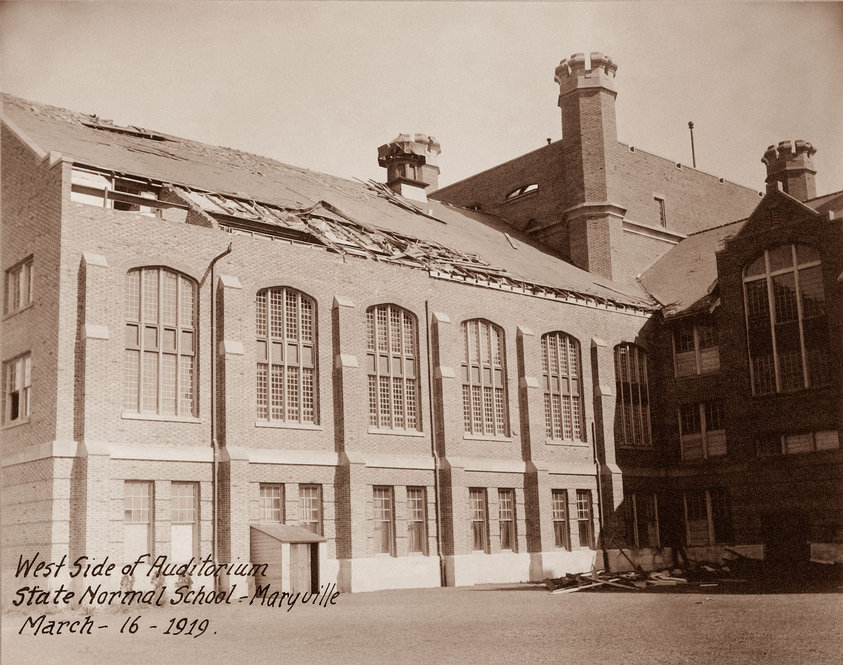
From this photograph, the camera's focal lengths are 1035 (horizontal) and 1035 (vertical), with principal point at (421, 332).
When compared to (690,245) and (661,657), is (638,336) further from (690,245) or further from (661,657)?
(661,657)

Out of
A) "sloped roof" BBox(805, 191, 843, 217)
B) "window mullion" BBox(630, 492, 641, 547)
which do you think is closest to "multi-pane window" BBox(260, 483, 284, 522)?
"window mullion" BBox(630, 492, 641, 547)

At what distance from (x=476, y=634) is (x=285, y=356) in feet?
39.8

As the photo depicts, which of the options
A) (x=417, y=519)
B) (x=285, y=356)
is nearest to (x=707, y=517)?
(x=417, y=519)

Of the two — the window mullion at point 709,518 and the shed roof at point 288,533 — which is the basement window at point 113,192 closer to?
the shed roof at point 288,533

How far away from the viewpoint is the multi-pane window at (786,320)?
33750 mm

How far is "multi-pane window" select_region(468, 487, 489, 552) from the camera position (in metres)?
31.6

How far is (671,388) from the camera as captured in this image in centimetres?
3862

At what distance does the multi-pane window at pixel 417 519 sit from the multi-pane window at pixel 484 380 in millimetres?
2962

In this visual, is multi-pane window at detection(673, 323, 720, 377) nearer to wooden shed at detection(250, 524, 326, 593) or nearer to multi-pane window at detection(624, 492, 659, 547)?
multi-pane window at detection(624, 492, 659, 547)

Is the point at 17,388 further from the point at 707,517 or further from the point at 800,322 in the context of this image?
the point at 800,322

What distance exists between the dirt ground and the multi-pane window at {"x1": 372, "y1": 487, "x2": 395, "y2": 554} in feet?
18.1

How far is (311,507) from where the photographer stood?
27.6 meters

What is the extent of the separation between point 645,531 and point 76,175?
23052 millimetres

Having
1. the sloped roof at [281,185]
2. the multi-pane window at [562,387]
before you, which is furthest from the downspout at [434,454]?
the multi-pane window at [562,387]
